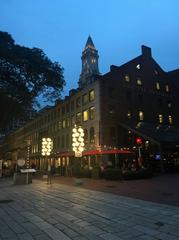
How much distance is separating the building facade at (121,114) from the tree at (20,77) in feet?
28.0

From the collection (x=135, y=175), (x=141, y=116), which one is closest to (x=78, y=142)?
(x=135, y=175)

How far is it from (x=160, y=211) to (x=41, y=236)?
482cm

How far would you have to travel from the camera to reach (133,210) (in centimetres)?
945

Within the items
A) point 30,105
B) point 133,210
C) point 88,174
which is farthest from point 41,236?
point 30,105

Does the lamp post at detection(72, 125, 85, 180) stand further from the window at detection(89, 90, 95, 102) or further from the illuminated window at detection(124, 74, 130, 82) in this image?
the illuminated window at detection(124, 74, 130, 82)

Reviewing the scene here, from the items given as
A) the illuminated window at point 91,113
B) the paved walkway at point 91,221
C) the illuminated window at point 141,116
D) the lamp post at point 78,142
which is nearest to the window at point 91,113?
the illuminated window at point 91,113

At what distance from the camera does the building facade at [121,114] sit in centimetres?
3328

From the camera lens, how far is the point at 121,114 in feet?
119

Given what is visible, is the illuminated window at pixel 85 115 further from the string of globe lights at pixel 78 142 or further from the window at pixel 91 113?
the string of globe lights at pixel 78 142

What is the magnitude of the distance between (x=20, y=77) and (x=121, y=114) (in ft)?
53.7

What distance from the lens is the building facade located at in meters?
33.3

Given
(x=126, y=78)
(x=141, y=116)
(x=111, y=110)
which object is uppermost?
(x=126, y=78)

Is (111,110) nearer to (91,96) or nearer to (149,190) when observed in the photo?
(91,96)

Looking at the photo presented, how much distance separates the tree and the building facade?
853cm
